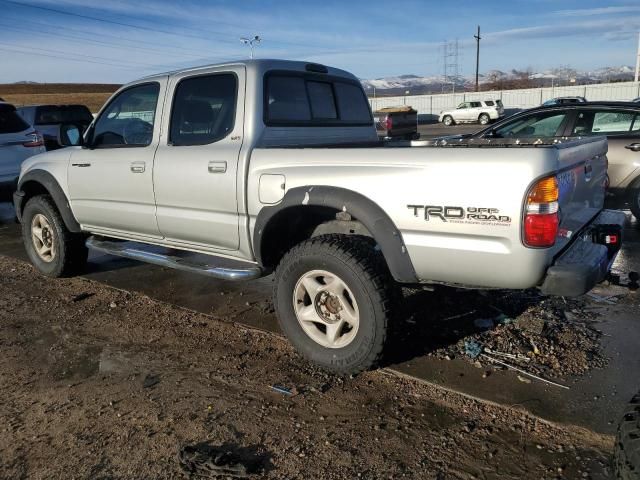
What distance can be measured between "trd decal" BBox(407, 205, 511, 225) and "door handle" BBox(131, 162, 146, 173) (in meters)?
2.44

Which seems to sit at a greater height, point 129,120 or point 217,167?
point 129,120

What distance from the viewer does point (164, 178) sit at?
4.40m

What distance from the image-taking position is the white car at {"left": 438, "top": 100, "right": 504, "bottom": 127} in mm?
42500

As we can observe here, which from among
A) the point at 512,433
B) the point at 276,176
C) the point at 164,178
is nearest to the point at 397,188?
the point at 276,176

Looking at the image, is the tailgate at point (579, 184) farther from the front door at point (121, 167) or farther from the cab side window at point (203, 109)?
the front door at point (121, 167)

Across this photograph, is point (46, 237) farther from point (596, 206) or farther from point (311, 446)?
point (596, 206)

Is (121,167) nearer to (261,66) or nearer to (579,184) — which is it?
(261,66)

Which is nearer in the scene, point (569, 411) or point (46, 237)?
point (569, 411)

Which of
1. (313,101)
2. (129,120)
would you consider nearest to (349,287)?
(313,101)

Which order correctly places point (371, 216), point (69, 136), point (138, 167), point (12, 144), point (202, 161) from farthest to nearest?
point (12, 144), point (69, 136), point (138, 167), point (202, 161), point (371, 216)

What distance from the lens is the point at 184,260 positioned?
4527 millimetres

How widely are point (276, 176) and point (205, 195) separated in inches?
27.5

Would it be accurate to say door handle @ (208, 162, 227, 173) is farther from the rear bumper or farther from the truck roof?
the rear bumper

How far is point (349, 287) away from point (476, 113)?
42541 mm
